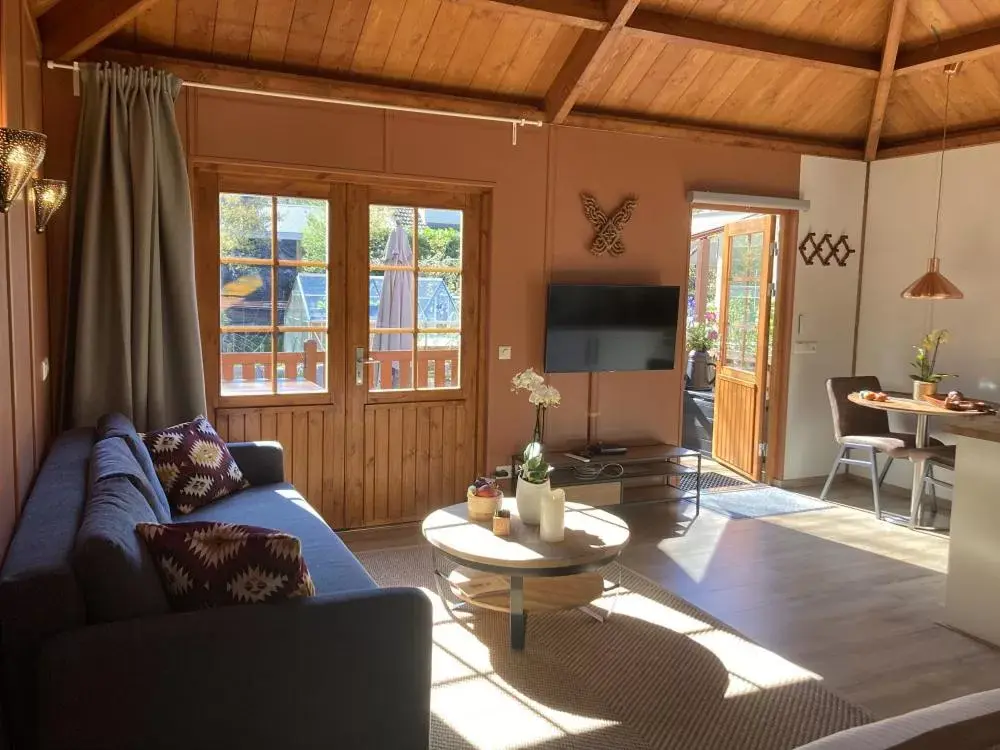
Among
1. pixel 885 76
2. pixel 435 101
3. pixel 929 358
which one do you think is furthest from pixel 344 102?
pixel 929 358

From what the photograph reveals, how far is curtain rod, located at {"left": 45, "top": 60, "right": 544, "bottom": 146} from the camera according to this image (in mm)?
3934

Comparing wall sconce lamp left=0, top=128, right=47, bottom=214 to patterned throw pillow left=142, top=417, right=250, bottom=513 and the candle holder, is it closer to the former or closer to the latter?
patterned throw pillow left=142, top=417, right=250, bottom=513

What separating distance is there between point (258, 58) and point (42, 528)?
9.90ft

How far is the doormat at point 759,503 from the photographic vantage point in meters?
5.55

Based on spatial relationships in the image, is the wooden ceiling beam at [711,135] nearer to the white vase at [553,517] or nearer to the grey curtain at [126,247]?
the grey curtain at [126,247]

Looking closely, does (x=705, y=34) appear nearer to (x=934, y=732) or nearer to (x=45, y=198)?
(x=45, y=198)

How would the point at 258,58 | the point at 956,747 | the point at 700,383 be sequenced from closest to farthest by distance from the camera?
the point at 956,747, the point at 258,58, the point at 700,383

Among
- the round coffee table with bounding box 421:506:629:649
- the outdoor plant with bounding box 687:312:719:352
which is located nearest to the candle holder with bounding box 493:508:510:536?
the round coffee table with bounding box 421:506:629:649

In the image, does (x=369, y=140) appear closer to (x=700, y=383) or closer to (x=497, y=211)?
(x=497, y=211)

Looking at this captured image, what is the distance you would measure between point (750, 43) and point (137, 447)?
4060mm

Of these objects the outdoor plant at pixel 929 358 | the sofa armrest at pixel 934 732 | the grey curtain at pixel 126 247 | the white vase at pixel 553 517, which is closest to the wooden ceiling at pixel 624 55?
the grey curtain at pixel 126 247

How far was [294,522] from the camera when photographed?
11.4 ft

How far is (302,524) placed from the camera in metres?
3.44

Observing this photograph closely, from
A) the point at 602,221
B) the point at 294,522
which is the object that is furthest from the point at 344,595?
the point at 602,221
